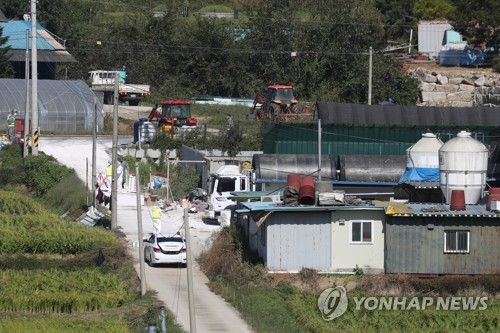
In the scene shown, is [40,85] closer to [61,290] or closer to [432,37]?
[432,37]

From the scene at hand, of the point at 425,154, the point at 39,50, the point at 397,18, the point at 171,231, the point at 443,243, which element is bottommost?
the point at 171,231

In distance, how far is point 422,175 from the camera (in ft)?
150

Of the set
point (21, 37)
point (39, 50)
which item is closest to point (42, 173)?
point (39, 50)

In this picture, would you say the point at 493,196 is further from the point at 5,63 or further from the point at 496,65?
the point at 5,63

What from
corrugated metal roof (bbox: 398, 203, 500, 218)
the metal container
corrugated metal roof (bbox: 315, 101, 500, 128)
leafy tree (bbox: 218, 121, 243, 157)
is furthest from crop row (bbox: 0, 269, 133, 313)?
leafy tree (bbox: 218, 121, 243, 157)

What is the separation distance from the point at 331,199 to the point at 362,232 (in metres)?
1.56

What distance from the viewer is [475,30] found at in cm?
8350

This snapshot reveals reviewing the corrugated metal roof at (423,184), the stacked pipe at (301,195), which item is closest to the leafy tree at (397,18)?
the corrugated metal roof at (423,184)

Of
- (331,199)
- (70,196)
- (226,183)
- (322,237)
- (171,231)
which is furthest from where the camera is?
(70,196)

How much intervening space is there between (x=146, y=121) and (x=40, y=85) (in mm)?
14344

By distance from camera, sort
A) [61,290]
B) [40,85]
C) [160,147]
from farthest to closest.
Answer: [40,85], [160,147], [61,290]

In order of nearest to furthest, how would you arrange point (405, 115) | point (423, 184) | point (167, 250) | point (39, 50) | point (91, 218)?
point (167, 250) < point (423, 184) < point (91, 218) < point (405, 115) < point (39, 50)

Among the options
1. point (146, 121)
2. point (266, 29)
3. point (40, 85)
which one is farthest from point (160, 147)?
point (266, 29)

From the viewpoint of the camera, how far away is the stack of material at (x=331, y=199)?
130 ft
